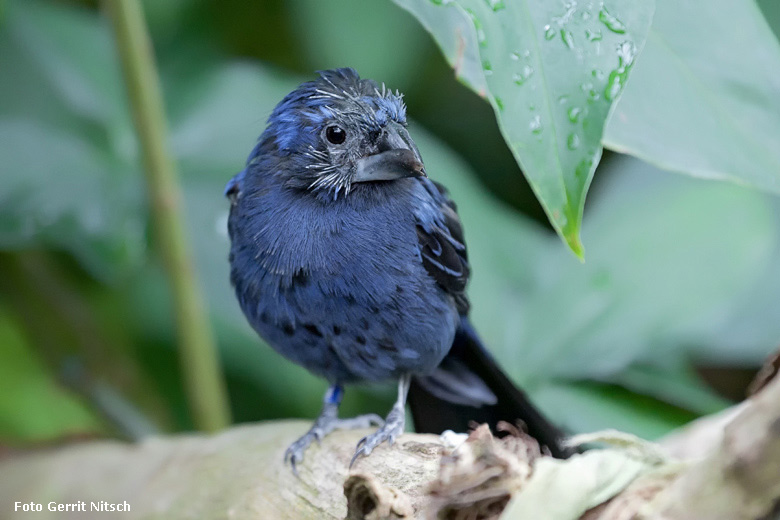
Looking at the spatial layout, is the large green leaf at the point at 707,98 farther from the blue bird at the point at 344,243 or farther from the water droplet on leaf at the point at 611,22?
the blue bird at the point at 344,243

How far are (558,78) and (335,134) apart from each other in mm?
803

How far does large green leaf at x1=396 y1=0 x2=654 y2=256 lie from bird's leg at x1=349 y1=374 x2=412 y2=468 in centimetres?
82

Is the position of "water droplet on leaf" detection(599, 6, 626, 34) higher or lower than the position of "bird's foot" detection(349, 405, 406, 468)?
higher

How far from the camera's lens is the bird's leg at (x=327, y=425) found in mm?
2090

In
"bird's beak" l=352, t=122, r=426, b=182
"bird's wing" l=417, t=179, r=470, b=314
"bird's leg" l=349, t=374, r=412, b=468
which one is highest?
"bird's beak" l=352, t=122, r=426, b=182

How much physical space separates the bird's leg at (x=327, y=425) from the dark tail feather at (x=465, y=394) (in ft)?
1.07

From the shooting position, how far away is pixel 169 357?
3639mm

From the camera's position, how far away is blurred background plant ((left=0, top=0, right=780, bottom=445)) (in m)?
2.86

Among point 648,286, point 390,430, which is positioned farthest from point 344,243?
point 648,286

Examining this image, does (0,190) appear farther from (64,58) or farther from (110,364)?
(110,364)

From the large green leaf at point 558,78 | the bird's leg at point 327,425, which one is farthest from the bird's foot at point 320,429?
the large green leaf at point 558,78

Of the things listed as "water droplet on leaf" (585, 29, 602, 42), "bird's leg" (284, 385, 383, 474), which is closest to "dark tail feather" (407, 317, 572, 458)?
"bird's leg" (284, 385, 383, 474)

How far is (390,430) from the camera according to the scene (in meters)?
2.07

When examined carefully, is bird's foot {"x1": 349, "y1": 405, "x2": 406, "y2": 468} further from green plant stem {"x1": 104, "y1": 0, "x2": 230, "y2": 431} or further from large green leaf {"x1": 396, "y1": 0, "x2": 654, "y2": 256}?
green plant stem {"x1": 104, "y1": 0, "x2": 230, "y2": 431}
